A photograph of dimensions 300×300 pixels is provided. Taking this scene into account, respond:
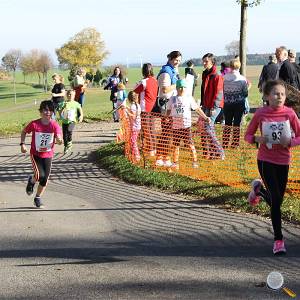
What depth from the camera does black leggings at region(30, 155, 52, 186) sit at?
908cm

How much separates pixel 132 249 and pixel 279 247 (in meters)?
1.51

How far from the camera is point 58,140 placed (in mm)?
8898

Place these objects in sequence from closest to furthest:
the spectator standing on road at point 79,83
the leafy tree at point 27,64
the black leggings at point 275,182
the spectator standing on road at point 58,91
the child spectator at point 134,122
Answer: the black leggings at point 275,182 → the child spectator at point 134,122 → the spectator standing on road at point 58,91 → the spectator standing on road at point 79,83 → the leafy tree at point 27,64

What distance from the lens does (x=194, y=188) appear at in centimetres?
951

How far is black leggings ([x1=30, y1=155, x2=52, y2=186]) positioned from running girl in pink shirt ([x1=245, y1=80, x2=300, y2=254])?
3.81 metres

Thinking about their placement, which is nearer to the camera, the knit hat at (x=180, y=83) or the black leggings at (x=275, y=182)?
the black leggings at (x=275, y=182)

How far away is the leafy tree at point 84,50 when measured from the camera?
87.9 m

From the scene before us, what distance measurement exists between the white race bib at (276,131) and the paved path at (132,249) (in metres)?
1.12

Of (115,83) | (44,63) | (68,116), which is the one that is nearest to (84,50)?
(44,63)

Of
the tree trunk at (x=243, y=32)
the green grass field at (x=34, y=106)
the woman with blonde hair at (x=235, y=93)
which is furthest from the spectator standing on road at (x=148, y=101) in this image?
the green grass field at (x=34, y=106)

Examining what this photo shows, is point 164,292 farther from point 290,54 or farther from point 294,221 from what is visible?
point 290,54

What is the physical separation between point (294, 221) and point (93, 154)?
7.68 m

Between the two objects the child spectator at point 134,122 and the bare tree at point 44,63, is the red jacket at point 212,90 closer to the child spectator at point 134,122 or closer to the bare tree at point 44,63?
the child spectator at point 134,122

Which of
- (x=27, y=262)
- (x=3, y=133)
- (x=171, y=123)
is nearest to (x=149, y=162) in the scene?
(x=171, y=123)
